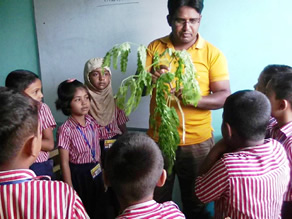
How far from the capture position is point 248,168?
114cm

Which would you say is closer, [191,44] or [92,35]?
[191,44]

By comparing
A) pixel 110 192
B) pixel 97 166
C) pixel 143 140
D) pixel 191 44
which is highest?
pixel 191 44

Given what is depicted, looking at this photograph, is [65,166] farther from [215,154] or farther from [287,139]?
[287,139]

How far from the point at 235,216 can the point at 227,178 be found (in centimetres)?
19

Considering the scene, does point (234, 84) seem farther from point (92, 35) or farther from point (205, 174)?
point (92, 35)

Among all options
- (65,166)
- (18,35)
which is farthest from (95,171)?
(18,35)

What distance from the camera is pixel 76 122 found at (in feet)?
6.89

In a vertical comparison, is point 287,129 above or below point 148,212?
above

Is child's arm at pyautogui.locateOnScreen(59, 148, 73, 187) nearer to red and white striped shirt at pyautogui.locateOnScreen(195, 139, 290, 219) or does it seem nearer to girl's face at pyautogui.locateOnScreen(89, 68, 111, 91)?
girl's face at pyautogui.locateOnScreen(89, 68, 111, 91)

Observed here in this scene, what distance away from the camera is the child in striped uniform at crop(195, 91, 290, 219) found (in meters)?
1.14

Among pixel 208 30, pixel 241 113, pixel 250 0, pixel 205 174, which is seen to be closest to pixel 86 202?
pixel 205 174

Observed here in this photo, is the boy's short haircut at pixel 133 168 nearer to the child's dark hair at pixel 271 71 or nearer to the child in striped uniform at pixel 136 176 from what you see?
the child in striped uniform at pixel 136 176

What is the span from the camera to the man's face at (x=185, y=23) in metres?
1.67

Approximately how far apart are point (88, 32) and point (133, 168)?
206 cm
